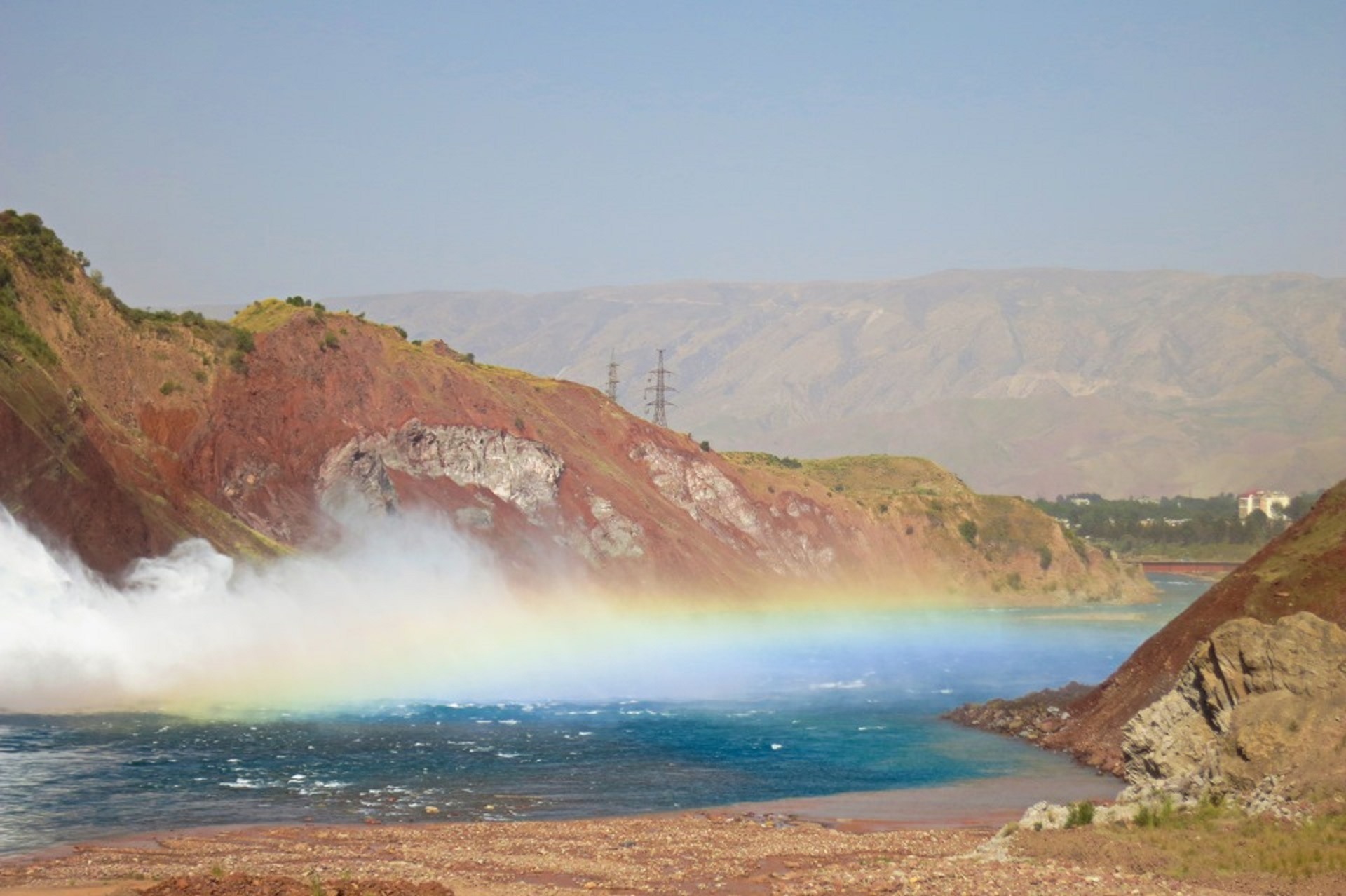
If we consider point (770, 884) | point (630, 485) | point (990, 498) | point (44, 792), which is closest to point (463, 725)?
point (44, 792)

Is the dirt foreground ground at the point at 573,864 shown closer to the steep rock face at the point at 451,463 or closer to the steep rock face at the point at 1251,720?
the steep rock face at the point at 1251,720

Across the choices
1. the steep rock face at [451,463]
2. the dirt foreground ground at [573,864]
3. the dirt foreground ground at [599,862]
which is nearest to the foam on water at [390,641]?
the steep rock face at [451,463]

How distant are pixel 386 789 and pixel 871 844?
16212 mm

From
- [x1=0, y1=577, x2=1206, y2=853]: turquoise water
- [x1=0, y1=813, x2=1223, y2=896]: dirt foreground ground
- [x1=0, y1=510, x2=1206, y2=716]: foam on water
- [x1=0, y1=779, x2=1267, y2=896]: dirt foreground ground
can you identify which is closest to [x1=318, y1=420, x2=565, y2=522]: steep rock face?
[x1=0, y1=510, x2=1206, y2=716]: foam on water

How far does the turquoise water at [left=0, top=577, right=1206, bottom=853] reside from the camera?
1788 inches

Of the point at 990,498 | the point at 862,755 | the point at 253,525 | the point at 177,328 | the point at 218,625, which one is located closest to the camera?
the point at 862,755

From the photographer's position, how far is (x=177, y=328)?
117m

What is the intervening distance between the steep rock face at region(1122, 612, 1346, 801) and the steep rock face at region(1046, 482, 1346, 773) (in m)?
11.2

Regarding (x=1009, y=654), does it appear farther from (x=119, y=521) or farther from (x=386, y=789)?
(x=386, y=789)

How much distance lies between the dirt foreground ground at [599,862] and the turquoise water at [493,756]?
298 cm

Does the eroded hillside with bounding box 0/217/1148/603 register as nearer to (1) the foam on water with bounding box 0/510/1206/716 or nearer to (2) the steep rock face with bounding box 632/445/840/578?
(2) the steep rock face with bounding box 632/445/840/578

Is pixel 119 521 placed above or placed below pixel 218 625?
above

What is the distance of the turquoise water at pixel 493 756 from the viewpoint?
45.4 m

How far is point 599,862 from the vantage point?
3697 centimetres
